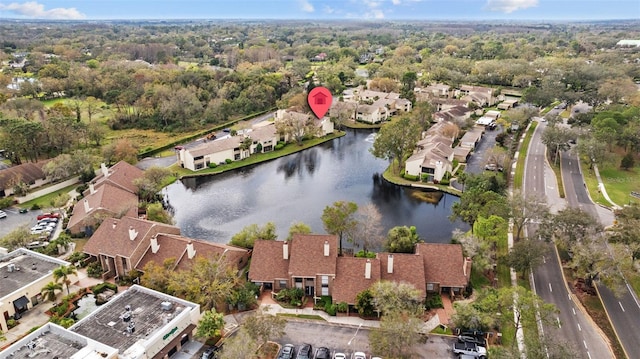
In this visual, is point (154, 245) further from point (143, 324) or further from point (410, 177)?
point (410, 177)

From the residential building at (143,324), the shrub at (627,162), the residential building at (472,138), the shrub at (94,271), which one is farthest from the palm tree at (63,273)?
the shrub at (627,162)

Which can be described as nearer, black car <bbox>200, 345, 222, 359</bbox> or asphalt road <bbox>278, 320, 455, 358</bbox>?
black car <bbox>200, 345, 222, 359</bbox>

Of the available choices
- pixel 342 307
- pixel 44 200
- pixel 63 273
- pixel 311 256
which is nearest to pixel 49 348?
pixel 63 273

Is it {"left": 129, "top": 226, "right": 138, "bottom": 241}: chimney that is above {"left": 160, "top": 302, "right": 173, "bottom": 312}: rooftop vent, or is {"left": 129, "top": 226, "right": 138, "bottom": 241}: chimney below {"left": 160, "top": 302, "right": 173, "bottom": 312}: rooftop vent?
above

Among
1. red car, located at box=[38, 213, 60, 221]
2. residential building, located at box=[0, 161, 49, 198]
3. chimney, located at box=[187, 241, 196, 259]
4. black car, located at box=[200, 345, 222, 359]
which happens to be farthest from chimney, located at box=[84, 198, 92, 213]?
black car, located at box=[200, 345, 222, 359]

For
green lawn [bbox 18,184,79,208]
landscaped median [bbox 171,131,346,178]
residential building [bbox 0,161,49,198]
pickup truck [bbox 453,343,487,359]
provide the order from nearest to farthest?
pickup truck [bbox 453,343,487,359] → green lawn [bbox 18,184,79,208] → residential building [bbox 0,161,49,198] → landscaped median [bbox 171,131,346,178]

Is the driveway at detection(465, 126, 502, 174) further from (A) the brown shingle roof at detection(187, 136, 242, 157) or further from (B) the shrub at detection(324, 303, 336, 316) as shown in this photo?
(B) the shrub at detection(324, 303, 336, 316)

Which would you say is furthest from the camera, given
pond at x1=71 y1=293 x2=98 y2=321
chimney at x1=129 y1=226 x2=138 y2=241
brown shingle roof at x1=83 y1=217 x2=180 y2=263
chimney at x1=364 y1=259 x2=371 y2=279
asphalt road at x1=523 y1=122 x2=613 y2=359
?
chimney at x1=129 y1=226 x2=138 y2=241
